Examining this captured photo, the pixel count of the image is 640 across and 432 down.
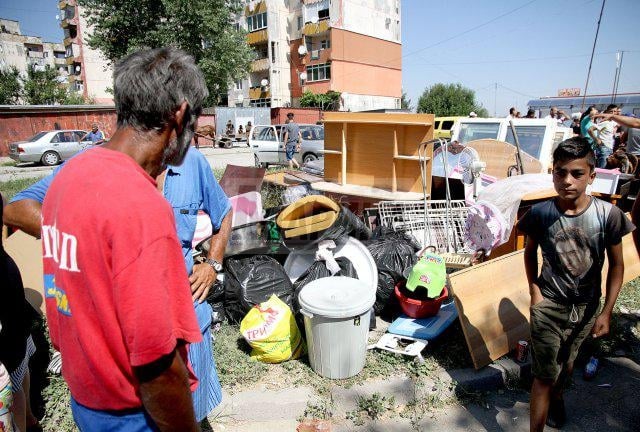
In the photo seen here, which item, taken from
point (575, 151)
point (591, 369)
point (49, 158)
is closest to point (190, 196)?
point (575, 151)

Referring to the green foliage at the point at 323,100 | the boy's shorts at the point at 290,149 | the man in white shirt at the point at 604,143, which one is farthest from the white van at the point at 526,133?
the green foliage at the point at 323,100

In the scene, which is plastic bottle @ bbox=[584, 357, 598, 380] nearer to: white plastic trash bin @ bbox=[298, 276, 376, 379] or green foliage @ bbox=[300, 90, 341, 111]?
white plastic trash bin @ bbox=[298, 276, 376, 379]

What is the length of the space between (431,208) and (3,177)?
15.2 meters

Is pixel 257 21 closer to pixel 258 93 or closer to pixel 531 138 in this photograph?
pixel 258 93

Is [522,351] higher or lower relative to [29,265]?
lower

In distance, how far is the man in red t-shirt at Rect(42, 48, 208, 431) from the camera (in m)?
0.85

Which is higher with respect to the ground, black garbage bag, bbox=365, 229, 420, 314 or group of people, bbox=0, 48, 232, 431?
group of people, bbox=0, 48, 232, 431

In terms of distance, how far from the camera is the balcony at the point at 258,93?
41125mm

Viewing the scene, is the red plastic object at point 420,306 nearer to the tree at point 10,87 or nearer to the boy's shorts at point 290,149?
the boy's shorts at point 290,149

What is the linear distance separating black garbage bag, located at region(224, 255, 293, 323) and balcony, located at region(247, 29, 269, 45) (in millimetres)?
40916

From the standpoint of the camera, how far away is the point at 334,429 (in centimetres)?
268

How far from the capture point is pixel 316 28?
124 feet

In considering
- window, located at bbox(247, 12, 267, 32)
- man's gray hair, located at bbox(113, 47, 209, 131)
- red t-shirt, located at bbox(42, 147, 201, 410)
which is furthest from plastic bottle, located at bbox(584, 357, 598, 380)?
window, located at bbox(247, 12, 267, 32)

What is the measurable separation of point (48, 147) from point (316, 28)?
91.7ft
